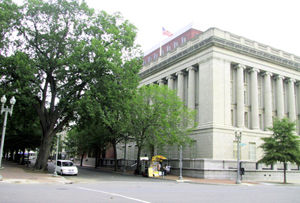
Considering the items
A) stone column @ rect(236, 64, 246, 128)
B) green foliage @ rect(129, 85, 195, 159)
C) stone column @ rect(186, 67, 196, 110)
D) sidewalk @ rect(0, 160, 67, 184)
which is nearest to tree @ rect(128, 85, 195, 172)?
green foliage @ rect(129, 85, 195, 159)

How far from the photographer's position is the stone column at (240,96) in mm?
43688

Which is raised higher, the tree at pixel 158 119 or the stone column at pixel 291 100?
A: the stone column at pixel 291 100

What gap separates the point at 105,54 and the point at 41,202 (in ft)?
71.2

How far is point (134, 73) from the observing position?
35.1 metres

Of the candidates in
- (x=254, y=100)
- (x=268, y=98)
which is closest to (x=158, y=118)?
(x=254, y=100)

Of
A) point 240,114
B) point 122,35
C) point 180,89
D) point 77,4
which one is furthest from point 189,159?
point 77,4

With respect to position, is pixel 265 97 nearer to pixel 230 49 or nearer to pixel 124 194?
pixel 230 49

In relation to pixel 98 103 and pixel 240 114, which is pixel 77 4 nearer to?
pixel 98 103

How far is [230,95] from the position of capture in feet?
146

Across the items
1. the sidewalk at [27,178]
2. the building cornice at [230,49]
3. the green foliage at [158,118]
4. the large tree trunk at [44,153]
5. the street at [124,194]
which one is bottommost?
the sidewalk at [27,178]

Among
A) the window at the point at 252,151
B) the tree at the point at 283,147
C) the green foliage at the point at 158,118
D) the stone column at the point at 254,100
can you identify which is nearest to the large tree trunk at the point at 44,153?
the green foliage at the point at 158,118

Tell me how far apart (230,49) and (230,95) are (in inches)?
277

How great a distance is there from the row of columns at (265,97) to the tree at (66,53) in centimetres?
1895

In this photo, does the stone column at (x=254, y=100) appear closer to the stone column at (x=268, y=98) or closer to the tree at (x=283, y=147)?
the stone column at (x=268, y=98)
